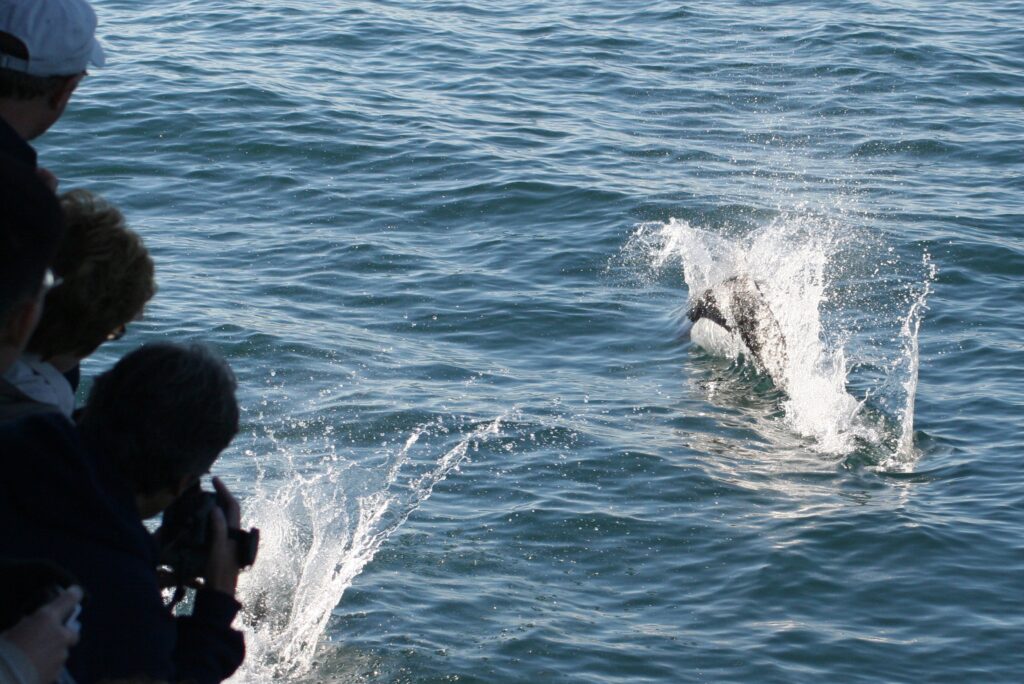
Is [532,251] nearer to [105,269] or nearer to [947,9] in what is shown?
[105,269]

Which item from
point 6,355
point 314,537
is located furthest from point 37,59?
point 314,537

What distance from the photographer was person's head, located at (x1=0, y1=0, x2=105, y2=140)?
3.71m

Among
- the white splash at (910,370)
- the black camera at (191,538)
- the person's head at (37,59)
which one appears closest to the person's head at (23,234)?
the black camera at (191,538)

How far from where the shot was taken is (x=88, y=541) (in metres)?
2.71

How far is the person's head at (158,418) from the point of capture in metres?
2.90

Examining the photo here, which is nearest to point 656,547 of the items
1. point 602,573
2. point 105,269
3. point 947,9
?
A: point 602,573

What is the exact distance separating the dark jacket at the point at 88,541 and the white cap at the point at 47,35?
1355 millimetres

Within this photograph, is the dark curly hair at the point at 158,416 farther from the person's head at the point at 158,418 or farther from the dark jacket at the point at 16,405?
the dark jacket at the point at 16,405

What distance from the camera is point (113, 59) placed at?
19.7m

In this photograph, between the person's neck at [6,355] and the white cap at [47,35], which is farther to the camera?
the white cap at [47,35]

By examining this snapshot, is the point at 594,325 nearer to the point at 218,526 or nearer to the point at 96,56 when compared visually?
the point at 96,56

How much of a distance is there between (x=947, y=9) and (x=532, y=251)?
12.3 metres

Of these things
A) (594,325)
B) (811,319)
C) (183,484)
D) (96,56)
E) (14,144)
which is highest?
(96,56)

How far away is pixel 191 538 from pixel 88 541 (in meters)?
0.38
